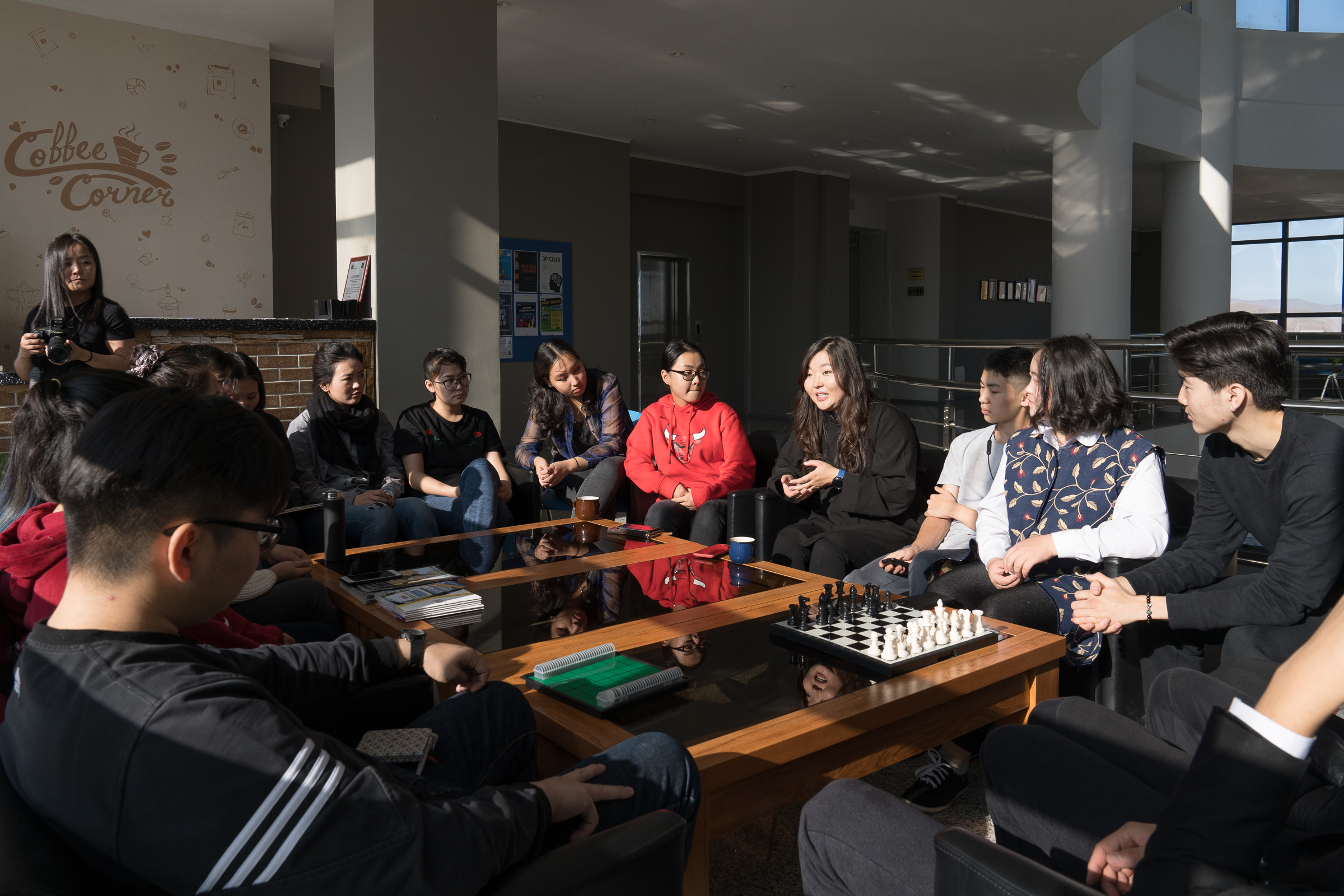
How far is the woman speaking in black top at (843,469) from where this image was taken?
3291mm

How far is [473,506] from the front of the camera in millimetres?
3834

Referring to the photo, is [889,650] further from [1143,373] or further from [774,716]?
[1143,373]

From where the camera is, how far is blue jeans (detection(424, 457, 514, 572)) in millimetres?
3822

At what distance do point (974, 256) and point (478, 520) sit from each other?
11631 millimetres

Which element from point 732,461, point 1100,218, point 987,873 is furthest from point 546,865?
point 1100,218

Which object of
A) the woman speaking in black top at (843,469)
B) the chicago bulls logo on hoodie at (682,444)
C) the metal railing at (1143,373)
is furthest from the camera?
the chicago bulls logo on hoodie at (682,444)

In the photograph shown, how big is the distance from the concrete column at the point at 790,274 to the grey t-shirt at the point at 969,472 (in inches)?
295

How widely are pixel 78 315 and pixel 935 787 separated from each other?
12.7ft

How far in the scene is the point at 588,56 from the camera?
6375mm

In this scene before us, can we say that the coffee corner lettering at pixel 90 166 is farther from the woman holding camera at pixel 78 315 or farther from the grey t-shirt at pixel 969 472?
the grey t-shirt at pixel 969 472

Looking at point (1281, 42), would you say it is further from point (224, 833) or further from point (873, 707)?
point (224, 833)

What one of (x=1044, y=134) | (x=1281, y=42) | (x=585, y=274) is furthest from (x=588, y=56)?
(x=1281, y=42)

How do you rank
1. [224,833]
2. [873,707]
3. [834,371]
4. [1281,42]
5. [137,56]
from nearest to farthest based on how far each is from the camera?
[224,833], [873,707], [834,371], [137,56], [1281,42]

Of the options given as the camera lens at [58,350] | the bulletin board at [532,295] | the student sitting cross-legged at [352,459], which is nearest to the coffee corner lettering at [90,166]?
the camera lens at [58,350]
